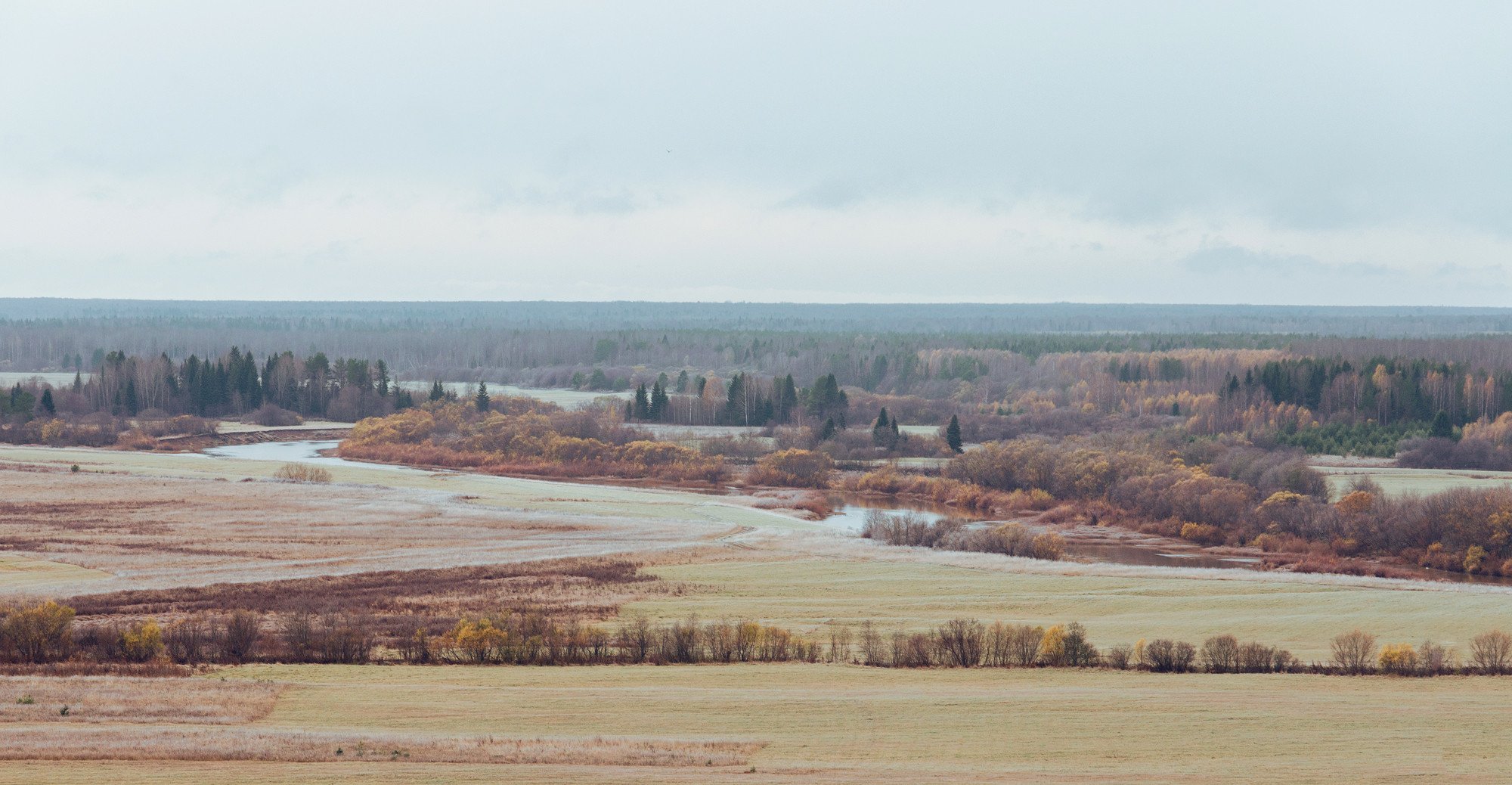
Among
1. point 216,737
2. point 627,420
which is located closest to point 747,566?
point 216,737

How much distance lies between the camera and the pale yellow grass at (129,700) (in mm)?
30859

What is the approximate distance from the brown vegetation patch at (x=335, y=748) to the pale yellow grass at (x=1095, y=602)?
54.9ft

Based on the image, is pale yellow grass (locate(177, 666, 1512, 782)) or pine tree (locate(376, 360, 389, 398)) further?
pine tree (locate(376, 360, 389, 398))

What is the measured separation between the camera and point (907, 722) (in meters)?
33.4

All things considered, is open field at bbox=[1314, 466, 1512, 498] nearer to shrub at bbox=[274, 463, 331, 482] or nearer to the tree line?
the tree line

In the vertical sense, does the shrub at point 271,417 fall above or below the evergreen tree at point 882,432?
below

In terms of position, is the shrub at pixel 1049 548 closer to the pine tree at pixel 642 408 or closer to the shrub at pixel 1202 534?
the shrub at pixel 1202 534

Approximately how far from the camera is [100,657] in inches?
1523

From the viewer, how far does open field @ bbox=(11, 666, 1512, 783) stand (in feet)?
95.2

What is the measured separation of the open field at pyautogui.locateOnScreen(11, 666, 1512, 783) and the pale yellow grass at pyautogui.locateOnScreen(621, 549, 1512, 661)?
748 centimetres

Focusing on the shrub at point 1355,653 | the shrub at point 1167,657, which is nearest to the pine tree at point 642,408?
the shrub at point 1355,653

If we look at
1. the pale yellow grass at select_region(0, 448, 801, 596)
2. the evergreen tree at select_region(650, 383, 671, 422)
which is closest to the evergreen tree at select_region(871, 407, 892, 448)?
the pale yellow grass at select_region(0, 448, 801, 596)

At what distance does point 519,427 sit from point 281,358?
53.5 metres

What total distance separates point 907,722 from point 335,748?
40.3 feet
